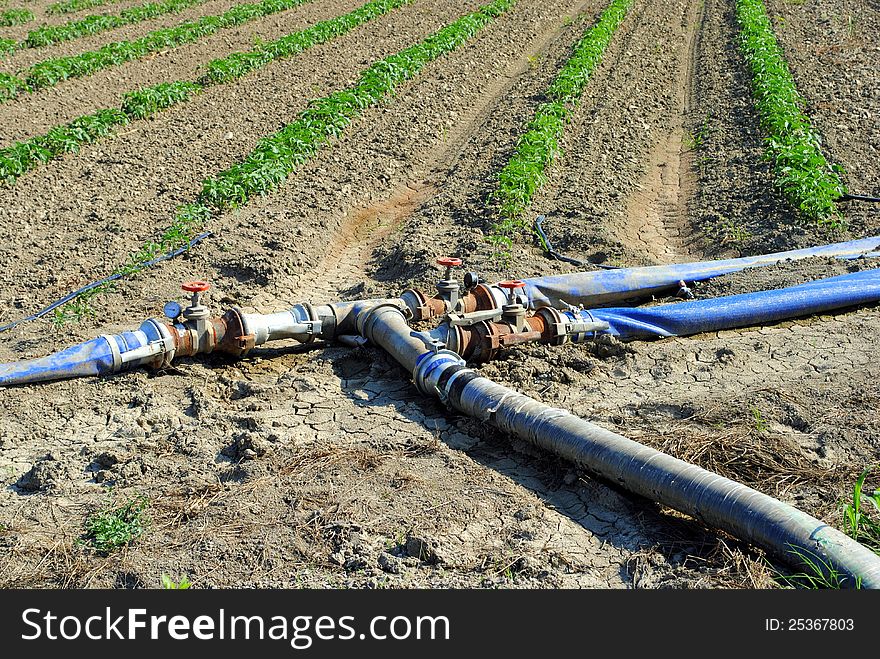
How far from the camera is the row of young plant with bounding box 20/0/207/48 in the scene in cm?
1822

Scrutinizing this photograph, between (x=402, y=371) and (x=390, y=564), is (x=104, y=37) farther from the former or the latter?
(x=390, y=564)

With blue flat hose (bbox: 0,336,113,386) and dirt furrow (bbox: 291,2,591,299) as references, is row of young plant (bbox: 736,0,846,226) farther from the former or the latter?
blue flat hose (bbox: 0,336,113,386)

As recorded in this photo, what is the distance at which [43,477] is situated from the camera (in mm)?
4582

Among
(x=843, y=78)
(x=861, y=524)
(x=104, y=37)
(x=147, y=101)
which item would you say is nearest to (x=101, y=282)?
(x=861, y=524)

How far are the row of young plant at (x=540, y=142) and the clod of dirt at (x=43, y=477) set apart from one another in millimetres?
4678

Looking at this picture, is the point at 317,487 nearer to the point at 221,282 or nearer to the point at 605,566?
the point at 605,566

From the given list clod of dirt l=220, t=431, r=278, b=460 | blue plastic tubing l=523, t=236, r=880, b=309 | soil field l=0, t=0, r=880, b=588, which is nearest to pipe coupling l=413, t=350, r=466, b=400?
soil field l=0, t=0, r=880, b=588

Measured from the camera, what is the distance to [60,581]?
12.3 ft

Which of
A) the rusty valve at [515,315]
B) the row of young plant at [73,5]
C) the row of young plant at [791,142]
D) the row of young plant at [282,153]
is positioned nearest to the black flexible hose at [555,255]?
the rusty valve at [515,315]

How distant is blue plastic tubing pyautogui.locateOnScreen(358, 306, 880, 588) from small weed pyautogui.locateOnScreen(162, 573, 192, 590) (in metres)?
1.97

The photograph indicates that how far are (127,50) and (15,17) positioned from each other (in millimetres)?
5235

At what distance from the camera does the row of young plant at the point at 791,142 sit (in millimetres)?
8922

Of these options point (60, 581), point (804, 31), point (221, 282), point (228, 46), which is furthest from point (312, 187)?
point (804, 31)

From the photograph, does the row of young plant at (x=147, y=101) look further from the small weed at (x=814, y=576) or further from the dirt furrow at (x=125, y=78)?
the small weed at (x=814, y=576)
